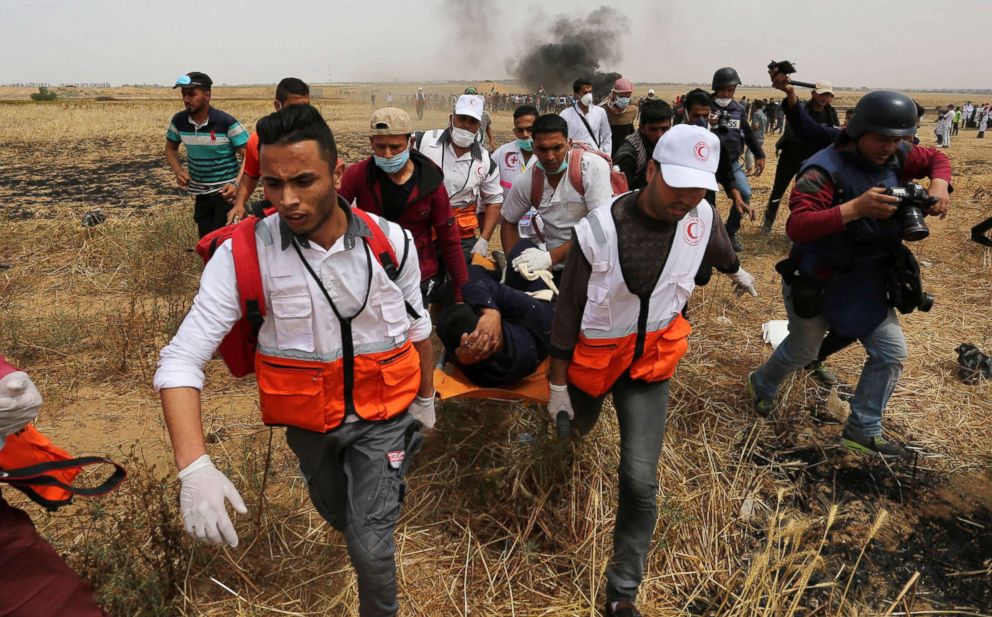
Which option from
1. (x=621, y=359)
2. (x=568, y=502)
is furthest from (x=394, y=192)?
(x=568, y=502)

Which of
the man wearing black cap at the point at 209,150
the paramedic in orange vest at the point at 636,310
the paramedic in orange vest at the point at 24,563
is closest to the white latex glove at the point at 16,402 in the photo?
the paramedic in orange vest at the point at 24,563

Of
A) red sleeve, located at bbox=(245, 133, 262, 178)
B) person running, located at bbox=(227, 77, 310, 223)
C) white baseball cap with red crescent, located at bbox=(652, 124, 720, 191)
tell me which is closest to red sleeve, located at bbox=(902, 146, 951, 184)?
white baseball cap with red crescent, located at bbox=(652, 124, 720, 191)

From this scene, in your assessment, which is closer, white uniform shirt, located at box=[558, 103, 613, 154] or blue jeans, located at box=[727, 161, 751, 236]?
blue jeans, located at box=[727, 161, 751, 236]

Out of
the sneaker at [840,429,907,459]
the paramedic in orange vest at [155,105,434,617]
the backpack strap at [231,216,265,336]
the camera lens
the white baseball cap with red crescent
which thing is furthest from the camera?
the sneaker at [840,429,907,459]

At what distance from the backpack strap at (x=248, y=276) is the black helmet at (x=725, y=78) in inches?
237

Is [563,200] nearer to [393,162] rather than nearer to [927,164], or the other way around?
[393,162]

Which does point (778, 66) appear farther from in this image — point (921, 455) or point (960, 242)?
point (960, 242)

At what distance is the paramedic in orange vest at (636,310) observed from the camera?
2.44 metres

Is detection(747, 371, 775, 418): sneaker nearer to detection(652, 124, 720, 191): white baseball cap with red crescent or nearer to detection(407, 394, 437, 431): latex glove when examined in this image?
detection(652, 124, 720, 191): white baseball cap with red crescent

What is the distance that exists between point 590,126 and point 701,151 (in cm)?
484

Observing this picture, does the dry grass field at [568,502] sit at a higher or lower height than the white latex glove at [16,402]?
lower

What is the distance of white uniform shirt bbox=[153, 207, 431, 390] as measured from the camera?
178 centimetres

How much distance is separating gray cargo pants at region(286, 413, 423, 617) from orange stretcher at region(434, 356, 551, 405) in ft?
2.66

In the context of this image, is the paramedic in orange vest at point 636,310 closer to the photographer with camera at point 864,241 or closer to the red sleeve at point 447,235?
the photographer with camera at point 864,241
